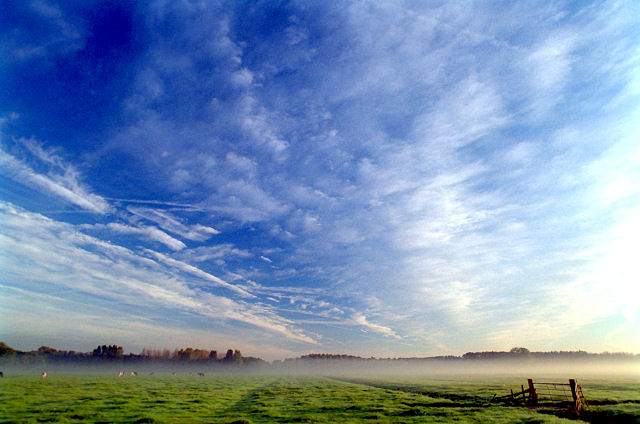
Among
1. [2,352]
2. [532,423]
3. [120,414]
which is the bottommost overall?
[2,352]

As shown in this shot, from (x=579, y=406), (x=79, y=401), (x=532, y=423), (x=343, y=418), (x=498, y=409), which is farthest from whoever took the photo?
(x=79, y=401)

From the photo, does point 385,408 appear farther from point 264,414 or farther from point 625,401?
point 625,401

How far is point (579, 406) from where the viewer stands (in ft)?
117

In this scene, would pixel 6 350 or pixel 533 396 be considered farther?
pixel 6 350

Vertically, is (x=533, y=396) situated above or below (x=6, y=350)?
above

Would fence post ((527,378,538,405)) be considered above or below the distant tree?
above

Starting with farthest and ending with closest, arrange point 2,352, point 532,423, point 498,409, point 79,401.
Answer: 1. point 2,352
2. point 79,401
3. point 498,409
4. point 532,423

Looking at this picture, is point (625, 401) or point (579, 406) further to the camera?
point (625, 401)

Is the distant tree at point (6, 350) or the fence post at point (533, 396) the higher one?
the fence post at point (533, 396)

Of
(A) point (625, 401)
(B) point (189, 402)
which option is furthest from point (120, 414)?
(A) point (625, 401)

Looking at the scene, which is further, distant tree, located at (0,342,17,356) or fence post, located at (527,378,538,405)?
distant tree, located at (0,342,17,356)

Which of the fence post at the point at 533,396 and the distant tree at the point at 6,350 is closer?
the fence post at the point at 533,396

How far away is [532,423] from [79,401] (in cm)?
5659

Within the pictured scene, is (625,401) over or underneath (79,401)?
over
